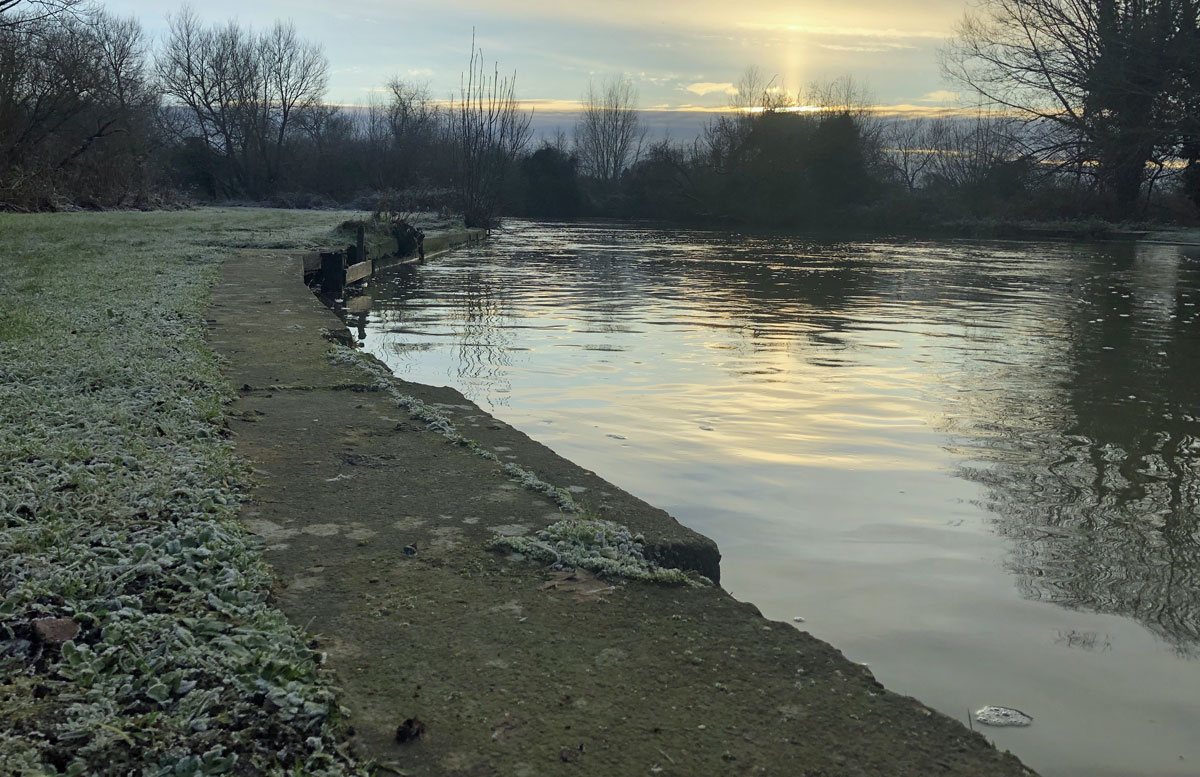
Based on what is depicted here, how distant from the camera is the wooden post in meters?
13.5

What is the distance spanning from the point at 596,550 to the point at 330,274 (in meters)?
11.5

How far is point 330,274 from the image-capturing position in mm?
13570

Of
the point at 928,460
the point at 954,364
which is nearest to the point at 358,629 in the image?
the point at 928,460

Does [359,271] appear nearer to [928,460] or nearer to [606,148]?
[928,460]

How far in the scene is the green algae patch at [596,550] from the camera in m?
2.69

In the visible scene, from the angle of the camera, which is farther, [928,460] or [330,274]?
[330,274]

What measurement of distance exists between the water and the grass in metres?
1.65

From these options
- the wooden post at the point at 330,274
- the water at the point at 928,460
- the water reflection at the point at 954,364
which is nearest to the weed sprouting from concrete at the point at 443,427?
the water at the point at 928,460

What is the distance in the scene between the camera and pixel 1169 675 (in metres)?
2.73

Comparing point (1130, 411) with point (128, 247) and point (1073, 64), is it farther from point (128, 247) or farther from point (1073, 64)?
point (1073, 64)

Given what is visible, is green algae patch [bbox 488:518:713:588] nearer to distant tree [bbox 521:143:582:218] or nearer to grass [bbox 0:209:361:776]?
grass [bbox 0:209:361:776]

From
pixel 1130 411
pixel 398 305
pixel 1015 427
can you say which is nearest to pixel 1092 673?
pixel 1015 427

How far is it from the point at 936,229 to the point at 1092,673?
40.7 m

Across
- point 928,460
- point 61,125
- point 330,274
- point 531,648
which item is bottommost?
point 928,460
